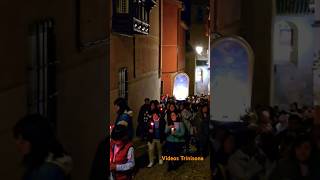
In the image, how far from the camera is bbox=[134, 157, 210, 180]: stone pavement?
1055cm

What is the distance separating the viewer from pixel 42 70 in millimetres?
5570

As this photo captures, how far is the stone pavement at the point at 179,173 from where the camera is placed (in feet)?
34.6

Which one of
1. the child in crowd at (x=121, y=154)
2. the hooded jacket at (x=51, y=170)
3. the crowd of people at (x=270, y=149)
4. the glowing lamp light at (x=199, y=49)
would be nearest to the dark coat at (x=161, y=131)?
the crowd of people at (x=270, y=149)

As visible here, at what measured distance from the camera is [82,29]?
7066 millimetres

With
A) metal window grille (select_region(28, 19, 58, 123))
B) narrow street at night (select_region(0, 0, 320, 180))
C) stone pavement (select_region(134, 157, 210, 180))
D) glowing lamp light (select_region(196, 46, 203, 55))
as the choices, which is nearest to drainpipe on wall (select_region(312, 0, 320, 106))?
narrow street at night (select_region(0, 0, 320, 180))

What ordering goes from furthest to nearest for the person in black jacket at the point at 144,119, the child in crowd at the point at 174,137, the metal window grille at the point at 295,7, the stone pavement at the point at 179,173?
the person in black jacket at the point at 144,119, the child in crowd at the point at 174,137, the stone pavement at the point at 179,173, the metal window grille at the point at 295,7

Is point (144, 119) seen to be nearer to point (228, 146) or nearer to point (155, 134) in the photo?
point (155, 134)

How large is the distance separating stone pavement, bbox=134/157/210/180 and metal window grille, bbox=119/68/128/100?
101 inches

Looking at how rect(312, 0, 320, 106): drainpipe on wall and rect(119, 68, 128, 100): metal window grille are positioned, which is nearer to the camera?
rect(312, 0, 320, 106): drainpipe on wall

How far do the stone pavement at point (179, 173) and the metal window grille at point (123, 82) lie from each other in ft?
8.46

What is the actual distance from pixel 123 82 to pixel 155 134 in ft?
8.73

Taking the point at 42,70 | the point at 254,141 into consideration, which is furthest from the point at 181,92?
the point at 42,70

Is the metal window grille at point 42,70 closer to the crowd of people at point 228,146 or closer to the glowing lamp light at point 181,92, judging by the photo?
the crowd of people at point 228,146

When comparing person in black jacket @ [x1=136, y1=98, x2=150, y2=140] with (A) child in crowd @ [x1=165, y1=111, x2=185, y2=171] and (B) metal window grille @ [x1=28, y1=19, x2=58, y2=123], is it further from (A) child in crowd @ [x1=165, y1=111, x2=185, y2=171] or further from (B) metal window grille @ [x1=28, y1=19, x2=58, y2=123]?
(B) metal window grille @ [x1=28, y1=19, x2=58, y2=123]
